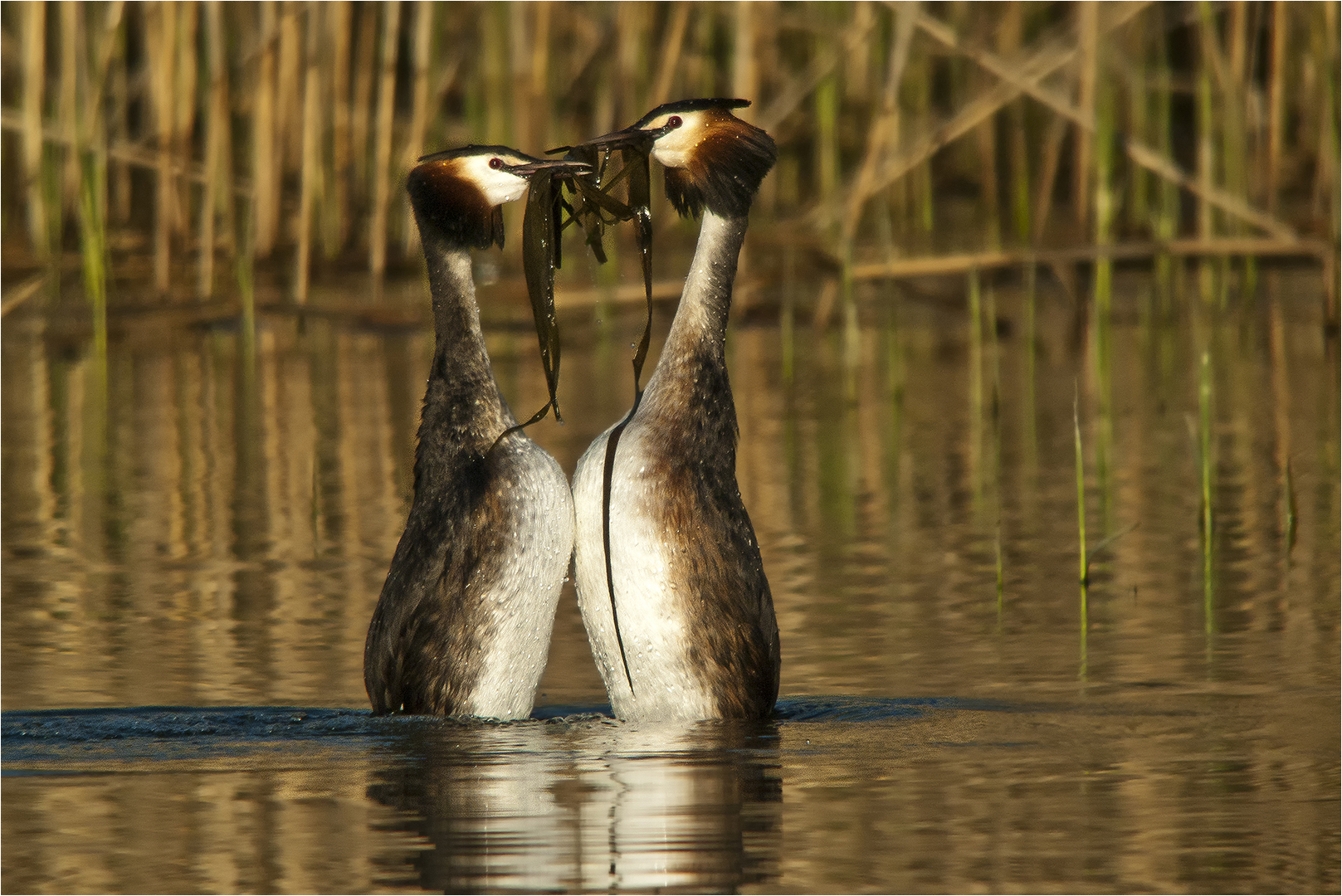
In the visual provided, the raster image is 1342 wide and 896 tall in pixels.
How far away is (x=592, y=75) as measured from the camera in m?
16.2

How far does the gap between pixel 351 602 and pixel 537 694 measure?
1096mm

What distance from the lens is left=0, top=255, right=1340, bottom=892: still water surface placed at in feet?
12.7

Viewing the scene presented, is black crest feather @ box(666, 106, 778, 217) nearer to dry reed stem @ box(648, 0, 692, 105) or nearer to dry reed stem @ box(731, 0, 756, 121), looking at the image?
dry reed stem @ box(731, 0, 756, 121)

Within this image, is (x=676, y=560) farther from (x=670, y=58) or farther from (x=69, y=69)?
(x=670, y=58)

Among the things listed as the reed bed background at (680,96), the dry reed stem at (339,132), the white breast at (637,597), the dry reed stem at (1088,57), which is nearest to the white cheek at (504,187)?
the white breast at (637,597)

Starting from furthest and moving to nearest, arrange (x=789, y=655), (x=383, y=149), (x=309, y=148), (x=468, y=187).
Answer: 1. (x=383, y=149)
2. (x=309, y=148)
3. (x=789, y=655)
4. (x=468, y=187)

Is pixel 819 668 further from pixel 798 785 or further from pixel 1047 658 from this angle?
pixel 798 785

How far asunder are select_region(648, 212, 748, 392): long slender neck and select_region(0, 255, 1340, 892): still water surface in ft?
2.83

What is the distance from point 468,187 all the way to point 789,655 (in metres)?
1.49

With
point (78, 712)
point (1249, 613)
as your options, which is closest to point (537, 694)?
point (78, 712)

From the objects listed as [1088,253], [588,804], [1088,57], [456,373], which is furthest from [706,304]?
[1088,253]

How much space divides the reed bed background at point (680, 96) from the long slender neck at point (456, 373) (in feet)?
18.8

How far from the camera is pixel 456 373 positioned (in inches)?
209

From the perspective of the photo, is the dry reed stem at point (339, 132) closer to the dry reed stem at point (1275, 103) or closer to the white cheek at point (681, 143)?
the dry reed stem at point (1275, 103)
